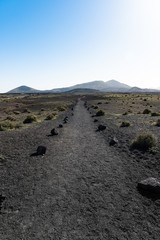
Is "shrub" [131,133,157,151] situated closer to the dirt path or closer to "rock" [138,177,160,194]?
the dirt path

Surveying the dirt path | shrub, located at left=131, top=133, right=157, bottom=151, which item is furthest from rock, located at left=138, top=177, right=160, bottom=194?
shrub, located at left=131, top=133, right=157, bottom=151

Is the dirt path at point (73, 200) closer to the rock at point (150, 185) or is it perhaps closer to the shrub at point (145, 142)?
the rock at point (150, 185)

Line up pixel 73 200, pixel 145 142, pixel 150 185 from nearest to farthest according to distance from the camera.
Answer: pixel 73 200
pixel 150 185
pixel 145 142

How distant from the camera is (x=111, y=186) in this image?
7.09 metres

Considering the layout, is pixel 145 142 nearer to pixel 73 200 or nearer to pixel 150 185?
pixel 150 185

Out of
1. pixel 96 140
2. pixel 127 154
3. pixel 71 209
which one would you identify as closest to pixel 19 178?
pixel 71 209

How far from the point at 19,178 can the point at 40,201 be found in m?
2.48

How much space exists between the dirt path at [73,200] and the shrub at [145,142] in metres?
2.34

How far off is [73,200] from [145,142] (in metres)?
8.12

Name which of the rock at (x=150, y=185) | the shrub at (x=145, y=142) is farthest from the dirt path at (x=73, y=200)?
the shrub at (x=145, y=142)

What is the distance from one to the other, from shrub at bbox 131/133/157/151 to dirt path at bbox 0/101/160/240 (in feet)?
7.69

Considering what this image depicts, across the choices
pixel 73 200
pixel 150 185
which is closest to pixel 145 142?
pixel 150 185

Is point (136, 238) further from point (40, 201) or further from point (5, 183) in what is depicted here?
point (5, 183)

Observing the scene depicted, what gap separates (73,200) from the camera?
6125 mm
